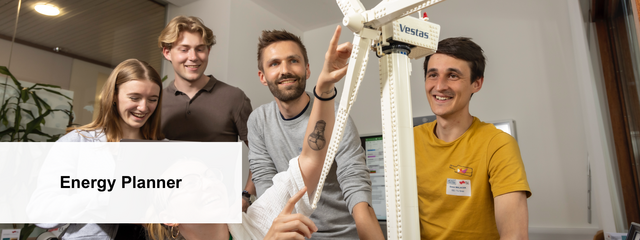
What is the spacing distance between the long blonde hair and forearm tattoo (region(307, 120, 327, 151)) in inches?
32.4

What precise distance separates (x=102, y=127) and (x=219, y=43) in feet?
6.47

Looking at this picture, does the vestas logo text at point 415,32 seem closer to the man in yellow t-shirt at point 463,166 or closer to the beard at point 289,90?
the man in yellow t-shirt at point 463,166

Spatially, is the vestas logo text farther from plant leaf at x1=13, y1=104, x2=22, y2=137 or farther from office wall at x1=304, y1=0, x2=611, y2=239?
plant leaf at x1=13, y1=104, x2=22, y2=137

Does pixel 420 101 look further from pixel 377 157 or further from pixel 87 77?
pixel 87 77

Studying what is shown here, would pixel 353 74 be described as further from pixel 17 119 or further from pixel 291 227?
pixel 17 119

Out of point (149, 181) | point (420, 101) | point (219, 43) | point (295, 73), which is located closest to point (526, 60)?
point (420, 101)

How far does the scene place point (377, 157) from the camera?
3.32 meters

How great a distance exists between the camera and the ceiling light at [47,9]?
103 inches

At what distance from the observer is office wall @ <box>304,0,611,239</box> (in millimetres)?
2727

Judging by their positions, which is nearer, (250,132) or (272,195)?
(272,195)

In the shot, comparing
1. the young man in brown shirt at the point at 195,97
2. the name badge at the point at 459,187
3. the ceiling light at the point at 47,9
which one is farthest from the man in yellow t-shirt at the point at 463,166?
the ceiling light at the point at 47,9

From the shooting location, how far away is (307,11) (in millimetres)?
3803

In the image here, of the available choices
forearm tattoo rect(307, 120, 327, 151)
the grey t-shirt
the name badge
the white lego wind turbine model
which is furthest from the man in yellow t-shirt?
the white lego wind turbine model

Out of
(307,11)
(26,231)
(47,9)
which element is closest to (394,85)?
(26,231)
